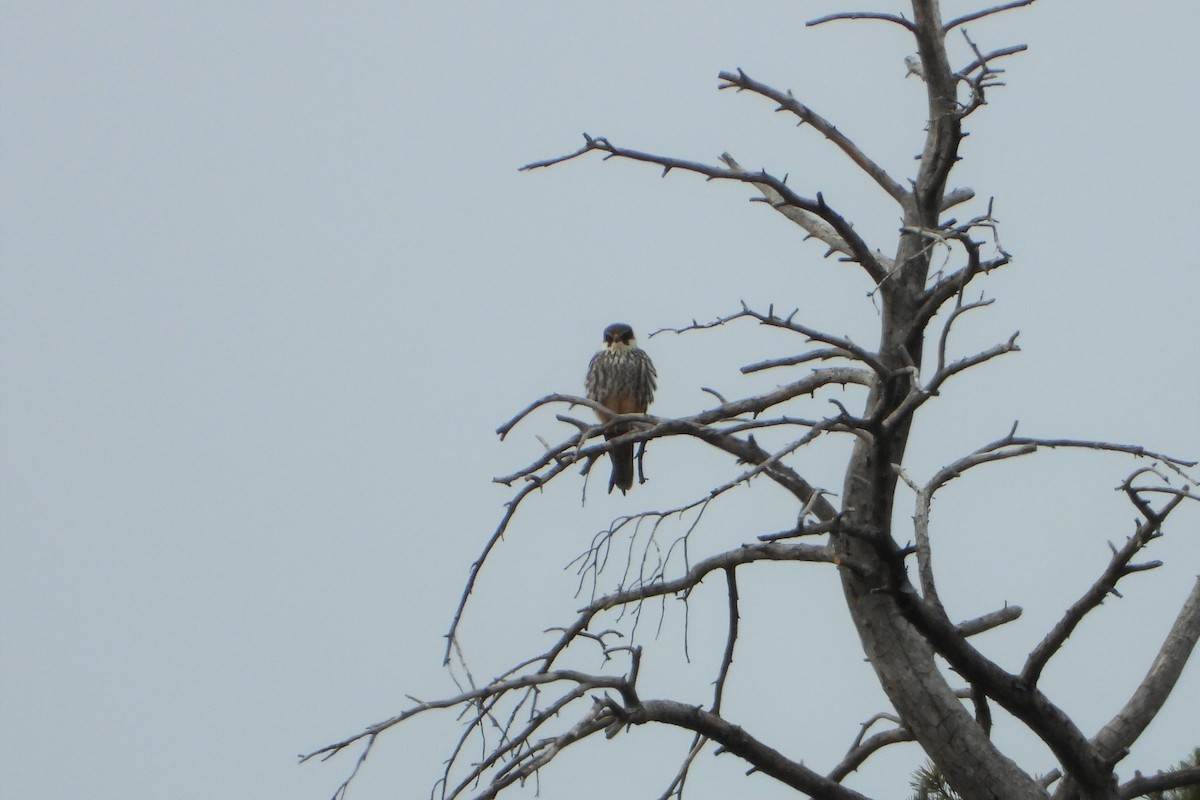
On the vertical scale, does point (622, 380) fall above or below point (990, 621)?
above

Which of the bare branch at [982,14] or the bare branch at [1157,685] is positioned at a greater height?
the bare branch at [982,14]

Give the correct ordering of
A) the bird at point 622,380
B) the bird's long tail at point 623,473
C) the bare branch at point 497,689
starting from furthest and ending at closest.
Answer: the bird at point 622,380, the bird's long tail at point 623,473, the bare branch at point 497,689

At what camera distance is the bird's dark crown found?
358 inches

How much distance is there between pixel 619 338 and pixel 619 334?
3cm

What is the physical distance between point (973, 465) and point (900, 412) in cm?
30

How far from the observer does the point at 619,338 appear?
9.09 meters

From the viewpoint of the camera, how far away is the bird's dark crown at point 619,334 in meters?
9.09

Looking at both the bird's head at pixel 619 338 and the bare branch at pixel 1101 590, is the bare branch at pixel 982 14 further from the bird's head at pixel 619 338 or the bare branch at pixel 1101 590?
the bird's head at pixel 619 338

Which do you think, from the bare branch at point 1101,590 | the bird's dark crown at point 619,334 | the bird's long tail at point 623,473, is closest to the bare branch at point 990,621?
the bare branch at point 1101,590

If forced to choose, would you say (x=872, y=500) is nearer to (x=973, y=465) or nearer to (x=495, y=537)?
(x=973, y=465)

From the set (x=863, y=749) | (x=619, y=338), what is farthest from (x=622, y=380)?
(x=863, y=749)

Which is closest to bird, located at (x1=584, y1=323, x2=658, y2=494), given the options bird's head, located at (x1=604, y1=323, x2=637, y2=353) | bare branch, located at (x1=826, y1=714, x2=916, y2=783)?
bird's head, located at (x1=604, y1=323, x2=637, y2=353)

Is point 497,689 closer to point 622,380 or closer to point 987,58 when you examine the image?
point 987,58

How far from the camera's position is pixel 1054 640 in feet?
13.7
